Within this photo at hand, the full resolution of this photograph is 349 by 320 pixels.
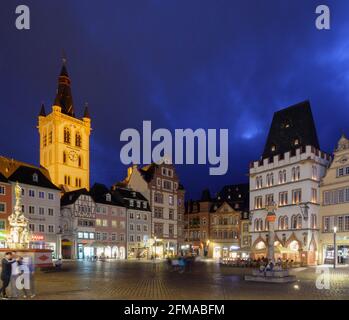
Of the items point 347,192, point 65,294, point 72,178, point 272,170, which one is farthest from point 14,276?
point 72,178

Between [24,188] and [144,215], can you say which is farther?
[144,215]

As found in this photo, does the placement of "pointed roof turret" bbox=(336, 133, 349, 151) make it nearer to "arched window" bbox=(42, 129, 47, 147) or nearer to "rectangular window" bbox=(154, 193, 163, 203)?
"rectangular window" bbox=(154, 193, 163, 203)

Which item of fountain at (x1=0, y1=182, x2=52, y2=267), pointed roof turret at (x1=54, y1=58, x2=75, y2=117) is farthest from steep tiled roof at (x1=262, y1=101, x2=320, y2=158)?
pointed roof turret at (x1=54, y1=58, x2=75, y2=117)

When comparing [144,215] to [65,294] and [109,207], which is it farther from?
[65,294]

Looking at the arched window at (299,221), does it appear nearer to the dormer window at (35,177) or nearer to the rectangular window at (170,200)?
the rectangular window at (170,200)

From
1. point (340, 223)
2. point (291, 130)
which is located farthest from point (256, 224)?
point (291, 130)

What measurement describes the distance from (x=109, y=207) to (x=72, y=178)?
63.3ft

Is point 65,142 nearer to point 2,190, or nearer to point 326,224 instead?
point 2,190

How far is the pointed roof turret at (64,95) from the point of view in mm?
99875

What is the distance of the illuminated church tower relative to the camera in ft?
306

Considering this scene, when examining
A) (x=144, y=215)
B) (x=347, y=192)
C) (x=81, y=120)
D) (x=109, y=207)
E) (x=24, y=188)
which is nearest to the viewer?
(x=347, y=192)

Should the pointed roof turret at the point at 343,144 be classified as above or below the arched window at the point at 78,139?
below

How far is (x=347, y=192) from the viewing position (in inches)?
2085

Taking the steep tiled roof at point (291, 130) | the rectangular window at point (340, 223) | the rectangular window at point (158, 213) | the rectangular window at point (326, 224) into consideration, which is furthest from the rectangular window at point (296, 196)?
the rectangular window at point (158, 213)
